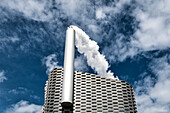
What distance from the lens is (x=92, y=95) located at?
11856cm

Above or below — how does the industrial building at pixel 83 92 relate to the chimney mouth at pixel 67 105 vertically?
above

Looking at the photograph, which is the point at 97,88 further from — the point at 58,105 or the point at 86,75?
the point at 58,105

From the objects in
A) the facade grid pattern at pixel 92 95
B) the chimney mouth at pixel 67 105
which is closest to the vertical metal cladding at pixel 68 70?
the chimney mouth at pixel 67 105

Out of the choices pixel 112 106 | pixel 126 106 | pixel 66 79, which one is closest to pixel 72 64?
pixel 66 79

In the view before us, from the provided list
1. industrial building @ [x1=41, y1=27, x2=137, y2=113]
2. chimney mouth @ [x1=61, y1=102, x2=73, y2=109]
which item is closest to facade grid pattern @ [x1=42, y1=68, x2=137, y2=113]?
industrial building @ [x1=41, y1=27, x2=137, y2=113]

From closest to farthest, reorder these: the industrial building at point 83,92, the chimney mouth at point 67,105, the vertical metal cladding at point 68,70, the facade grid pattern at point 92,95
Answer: the chimney mouth at point 67,105 → the vertical metal cladding at point 68,70 → the industrial building at point 83,92 → the facade grid pattern at point 92,95

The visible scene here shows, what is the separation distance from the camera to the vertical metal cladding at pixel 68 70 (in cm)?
10391

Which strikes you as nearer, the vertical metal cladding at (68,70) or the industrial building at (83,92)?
the vertical metal cladding at (68,70)

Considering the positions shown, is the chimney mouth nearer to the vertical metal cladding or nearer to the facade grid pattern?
the vertical metal cladding

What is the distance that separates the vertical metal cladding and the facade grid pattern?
9.30m

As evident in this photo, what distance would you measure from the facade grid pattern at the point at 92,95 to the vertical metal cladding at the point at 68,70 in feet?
30.5

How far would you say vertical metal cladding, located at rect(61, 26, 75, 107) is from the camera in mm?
103906

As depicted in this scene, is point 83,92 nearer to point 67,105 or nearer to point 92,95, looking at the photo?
point 92,95

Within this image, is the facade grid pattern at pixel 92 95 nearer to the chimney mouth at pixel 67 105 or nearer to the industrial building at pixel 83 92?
the industrial building at pixel 83 92
